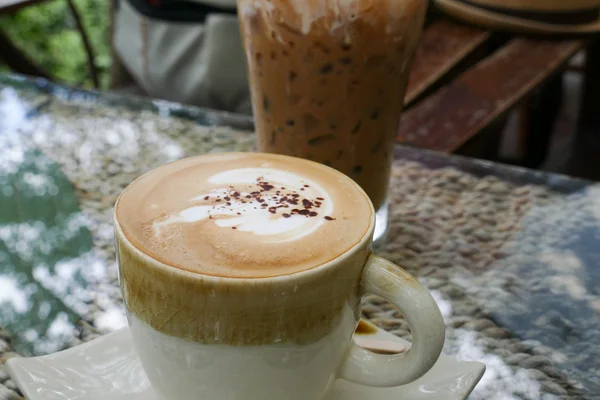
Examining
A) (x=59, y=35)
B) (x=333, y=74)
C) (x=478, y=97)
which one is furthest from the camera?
(x=59, y=35)

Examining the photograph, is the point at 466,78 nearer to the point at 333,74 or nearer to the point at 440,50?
the point at 440,50

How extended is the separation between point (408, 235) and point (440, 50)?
75 centimetres

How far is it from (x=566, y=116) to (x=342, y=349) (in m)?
2.25

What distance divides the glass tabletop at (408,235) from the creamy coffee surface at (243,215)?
0.18 meters

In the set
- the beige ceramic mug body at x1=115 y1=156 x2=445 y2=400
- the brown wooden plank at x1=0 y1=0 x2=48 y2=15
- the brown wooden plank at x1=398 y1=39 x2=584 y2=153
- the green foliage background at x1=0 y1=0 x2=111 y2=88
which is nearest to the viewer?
the beige ceramic mug body at x1=115 y1=156 x2=445 y2=400

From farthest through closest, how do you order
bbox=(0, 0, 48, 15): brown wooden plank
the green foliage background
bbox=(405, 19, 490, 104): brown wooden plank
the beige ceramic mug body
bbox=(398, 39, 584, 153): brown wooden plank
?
the green foliage background < bbox=(0, 0, 48, 15): brown wooden plank < bbox=(405, 19, 490, 104): brown wooden plank < bbox=(398, 39, 584, 153): brown wooden plank < the beige ceramic mug body

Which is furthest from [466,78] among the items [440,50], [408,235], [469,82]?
[408,235]

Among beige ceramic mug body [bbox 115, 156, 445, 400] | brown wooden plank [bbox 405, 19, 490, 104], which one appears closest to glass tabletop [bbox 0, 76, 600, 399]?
beige ceramic mug body [bbox 115, 156, 445, 400]

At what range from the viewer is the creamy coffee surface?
37cm

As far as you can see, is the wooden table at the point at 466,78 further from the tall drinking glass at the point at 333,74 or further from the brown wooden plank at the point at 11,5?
the tall drinking glass at the point at 333,74

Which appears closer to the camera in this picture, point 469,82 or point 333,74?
point 333,74

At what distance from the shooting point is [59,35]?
2562 millimetres

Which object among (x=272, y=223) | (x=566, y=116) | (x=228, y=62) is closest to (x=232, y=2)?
(x=228, y=62)

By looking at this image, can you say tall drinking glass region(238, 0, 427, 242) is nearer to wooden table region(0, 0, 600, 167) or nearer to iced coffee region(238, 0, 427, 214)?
iced coffee region(238, 0, 427, 214)
